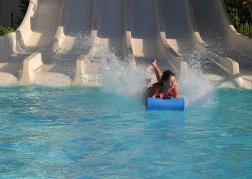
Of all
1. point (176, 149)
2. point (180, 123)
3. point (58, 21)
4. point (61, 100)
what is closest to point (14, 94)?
point (61, 100)

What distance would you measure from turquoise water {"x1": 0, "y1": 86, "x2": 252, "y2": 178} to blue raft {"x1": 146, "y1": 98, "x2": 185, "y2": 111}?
11cm

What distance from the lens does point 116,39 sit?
54.7 ft

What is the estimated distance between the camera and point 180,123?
Answer: 344 inches

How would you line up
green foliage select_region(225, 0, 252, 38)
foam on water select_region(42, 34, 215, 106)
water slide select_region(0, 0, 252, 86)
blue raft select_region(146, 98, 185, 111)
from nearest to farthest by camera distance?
blue raft select_region(146, 98, 185, 111) < foam on water select_region(42, 34, 215, 106) < water slide select_region(0, 0, 252, 86) < green foliage select_region(225, 0, 252, 38)

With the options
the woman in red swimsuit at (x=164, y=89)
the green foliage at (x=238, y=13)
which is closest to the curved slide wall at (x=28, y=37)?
the woman in red swimsuit at (x=164, y=89)

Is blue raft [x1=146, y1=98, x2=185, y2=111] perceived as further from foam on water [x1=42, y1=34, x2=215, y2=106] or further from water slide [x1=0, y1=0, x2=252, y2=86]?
water slide [x1=0, y1=0, x2=252, y2=86]

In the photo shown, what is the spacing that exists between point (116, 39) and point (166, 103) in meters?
7.52

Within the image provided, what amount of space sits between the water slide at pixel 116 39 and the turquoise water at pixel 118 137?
179 centimetres

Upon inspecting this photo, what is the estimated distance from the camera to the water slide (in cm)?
1296

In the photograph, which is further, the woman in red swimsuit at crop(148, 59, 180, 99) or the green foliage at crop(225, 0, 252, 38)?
the green foliage at crop(225, 0, 252, 38)

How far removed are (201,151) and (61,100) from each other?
413 centimetres

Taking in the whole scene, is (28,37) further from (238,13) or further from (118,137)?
(118,137)

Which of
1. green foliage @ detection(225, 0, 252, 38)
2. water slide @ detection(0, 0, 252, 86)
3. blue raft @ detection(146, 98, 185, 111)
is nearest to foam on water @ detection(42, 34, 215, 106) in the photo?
water slide @ detection(0, 0, 252, 86)

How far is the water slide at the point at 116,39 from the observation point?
42.5 ft
